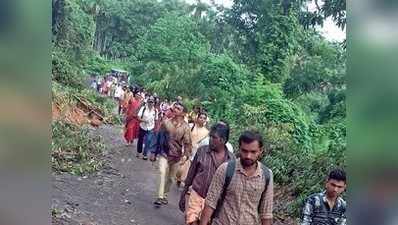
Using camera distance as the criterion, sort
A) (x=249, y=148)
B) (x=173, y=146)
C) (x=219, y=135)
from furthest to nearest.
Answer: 1. (x=173, y=146)
2. (x=219, y=135)
3. (x=249, y=148)

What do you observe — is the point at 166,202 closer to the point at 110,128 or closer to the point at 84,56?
the point at 110,128

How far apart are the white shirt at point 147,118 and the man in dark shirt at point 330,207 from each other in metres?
4.81

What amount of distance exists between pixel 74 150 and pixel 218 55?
2626mm

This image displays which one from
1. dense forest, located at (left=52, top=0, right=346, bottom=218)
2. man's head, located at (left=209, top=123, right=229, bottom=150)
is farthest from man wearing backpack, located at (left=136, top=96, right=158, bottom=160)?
man's head, located at (left=209, top=123, right=229, bottom=150)

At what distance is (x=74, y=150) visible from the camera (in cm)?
696

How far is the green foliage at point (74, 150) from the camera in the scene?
257 inches

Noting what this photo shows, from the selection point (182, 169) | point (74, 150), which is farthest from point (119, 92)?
point (182, 169)

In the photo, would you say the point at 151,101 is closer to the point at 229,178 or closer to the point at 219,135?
the point at 219,135

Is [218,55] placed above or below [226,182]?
above

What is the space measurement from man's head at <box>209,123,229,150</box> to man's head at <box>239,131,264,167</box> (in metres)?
0.72

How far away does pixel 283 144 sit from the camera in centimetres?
677

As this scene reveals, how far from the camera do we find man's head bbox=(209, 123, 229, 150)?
3021mm
